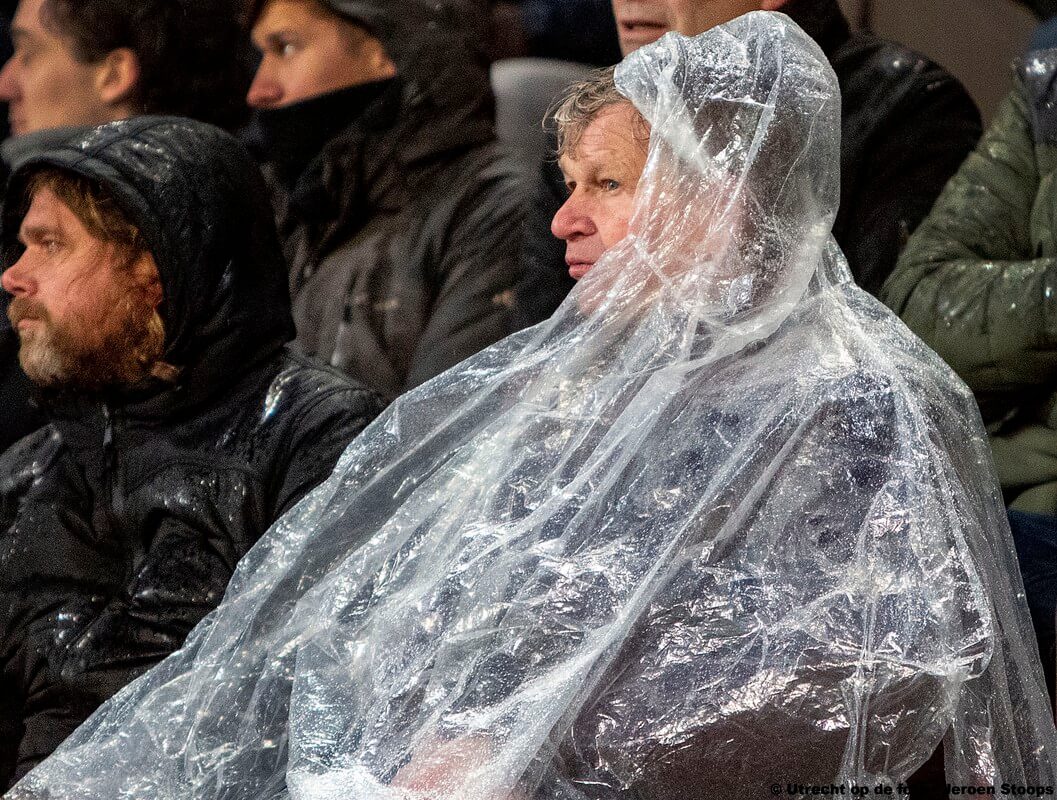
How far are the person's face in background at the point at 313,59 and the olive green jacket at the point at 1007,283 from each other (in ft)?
5.15

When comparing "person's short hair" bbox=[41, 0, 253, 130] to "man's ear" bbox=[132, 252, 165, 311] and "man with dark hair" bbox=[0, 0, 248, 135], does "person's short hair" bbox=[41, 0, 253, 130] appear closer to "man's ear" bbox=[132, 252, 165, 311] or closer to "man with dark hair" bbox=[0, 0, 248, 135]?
"man with dark hair" bbox=[0, 0, 248, 135]

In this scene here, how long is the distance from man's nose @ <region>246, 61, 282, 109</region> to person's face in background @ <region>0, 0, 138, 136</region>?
33 cm

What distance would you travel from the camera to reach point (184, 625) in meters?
2.67

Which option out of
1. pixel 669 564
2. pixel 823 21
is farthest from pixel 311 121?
pixel 669 564

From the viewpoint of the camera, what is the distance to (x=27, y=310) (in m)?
2.86

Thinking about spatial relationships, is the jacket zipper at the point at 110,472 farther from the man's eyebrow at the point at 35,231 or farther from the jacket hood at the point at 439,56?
the jacket hood at the point at 439,56

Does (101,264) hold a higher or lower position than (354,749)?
higher

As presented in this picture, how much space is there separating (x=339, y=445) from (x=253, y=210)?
504 millimetres

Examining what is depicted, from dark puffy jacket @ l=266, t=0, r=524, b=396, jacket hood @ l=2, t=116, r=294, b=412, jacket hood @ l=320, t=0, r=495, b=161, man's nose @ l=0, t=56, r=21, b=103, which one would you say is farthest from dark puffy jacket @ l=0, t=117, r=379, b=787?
man's nose @ l=0, t=56, r=21, b=103

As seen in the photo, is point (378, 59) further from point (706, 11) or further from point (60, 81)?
point (706, 11)

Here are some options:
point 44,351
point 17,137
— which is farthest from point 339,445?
point 17,137

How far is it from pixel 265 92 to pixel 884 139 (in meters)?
1.59

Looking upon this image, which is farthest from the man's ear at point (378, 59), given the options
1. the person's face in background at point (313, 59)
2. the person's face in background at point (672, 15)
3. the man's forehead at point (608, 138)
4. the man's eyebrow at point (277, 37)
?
the man's forehead at point (608, 138)

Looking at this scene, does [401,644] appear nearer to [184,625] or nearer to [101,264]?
[184,625]
